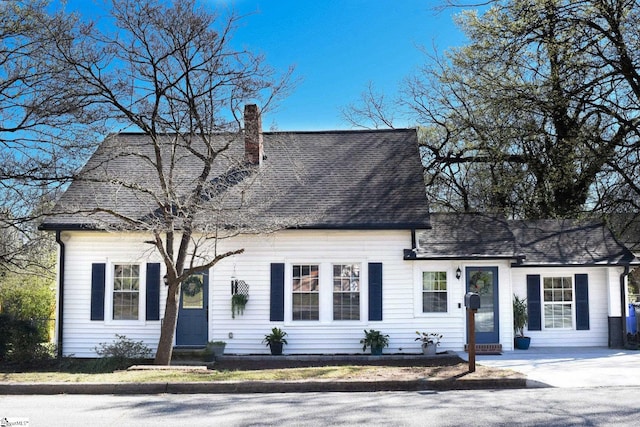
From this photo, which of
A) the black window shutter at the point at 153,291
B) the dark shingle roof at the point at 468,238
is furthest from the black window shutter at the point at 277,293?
the dark shingle roof at the point at 468,238

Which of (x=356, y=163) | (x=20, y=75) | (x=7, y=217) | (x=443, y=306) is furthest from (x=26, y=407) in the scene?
(x=356, y=163)

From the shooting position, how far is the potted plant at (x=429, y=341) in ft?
54.8

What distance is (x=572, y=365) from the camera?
14188 millimetres

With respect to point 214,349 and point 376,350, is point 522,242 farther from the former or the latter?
point 214,349

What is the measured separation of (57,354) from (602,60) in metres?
16.6

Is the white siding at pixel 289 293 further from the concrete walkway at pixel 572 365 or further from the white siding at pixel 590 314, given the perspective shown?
the concrete walkway at pixel 572 365

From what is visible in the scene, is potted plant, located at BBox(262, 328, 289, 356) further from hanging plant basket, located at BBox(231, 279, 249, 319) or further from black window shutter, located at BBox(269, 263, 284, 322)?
hanging plant basket, located at BBox(231, 279, 249, 319)

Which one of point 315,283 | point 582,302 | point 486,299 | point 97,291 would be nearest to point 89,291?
point 97,291

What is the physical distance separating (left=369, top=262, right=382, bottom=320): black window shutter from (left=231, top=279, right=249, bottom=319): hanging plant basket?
3.25 m

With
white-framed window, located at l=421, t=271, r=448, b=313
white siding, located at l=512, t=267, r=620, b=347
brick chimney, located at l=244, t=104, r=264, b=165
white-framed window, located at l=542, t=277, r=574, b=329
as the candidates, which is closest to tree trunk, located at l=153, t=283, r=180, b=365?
brick chimney, located at l=244, t=104, r=264, b=165

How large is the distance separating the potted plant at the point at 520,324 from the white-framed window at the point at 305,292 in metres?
5.35

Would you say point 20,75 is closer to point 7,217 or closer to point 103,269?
point 7,217

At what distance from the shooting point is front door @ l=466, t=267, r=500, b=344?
17281 millimetres

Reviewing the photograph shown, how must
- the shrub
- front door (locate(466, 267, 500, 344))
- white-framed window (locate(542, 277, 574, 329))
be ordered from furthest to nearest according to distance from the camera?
white-framed window (locate(542, 277, 574, 329)) < front door (locate(466, 267, 500, 344)) < the shrub
